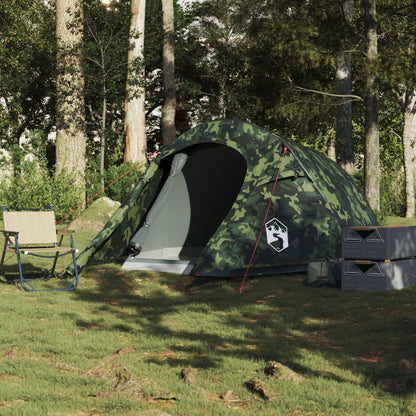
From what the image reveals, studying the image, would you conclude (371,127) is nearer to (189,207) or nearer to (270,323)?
(189,207)

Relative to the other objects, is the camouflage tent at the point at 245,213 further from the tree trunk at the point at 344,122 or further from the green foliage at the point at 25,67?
the green foliage at the point at 25,67

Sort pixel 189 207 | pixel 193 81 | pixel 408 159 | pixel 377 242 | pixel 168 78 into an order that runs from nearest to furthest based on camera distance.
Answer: pixel 377 242 → pixel 189 207 → pixel 168 78 → pixel 408 159 → pixel 193 81

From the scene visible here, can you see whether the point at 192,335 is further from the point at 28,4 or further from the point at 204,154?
the point at 28,4

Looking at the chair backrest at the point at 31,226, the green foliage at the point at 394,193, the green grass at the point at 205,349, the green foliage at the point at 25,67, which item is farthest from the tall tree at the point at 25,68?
the green grass at the point at 205,349

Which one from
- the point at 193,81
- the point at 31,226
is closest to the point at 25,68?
the point at 193,81

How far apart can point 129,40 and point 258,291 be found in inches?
506

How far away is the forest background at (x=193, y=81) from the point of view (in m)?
15.5

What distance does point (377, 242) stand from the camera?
7.09 metres

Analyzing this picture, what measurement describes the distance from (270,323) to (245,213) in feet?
8.25

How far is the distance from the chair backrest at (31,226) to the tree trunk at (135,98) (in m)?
10.3

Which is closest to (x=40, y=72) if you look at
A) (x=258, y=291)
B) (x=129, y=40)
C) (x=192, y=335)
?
(x=129, y=40)

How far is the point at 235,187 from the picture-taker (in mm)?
11094

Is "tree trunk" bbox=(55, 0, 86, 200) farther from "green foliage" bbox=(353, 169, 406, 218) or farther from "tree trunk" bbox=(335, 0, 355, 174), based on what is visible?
"green foliage" bbox=(353, 169, 406, 218)

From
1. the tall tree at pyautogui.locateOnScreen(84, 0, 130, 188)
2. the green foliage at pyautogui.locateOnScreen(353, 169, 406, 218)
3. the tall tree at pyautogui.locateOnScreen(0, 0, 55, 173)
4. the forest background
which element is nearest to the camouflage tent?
the forest background
